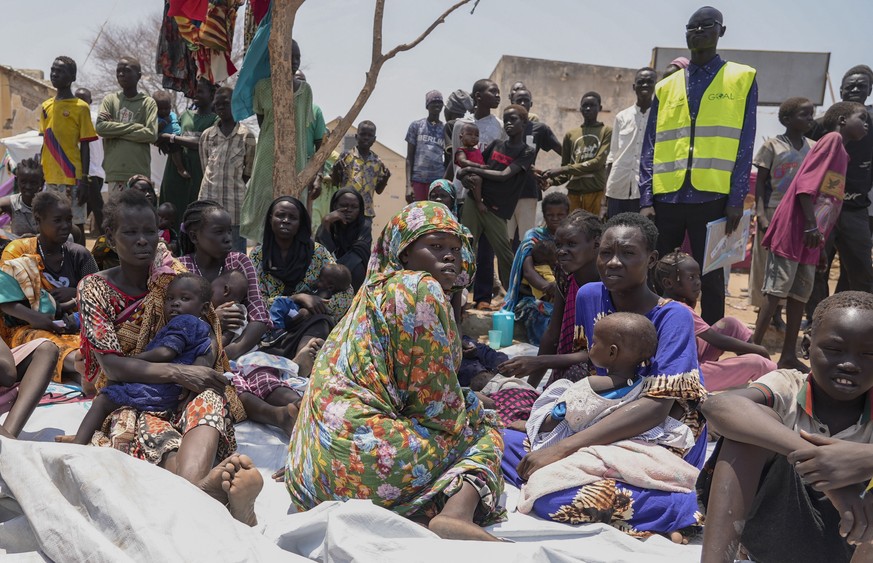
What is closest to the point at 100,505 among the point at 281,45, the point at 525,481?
the point at 525,481

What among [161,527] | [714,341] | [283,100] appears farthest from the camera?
[283,100]

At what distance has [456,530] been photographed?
2541 mm

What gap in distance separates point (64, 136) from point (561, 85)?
33.6 ft

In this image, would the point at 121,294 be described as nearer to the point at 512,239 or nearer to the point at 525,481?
the point at 525,481

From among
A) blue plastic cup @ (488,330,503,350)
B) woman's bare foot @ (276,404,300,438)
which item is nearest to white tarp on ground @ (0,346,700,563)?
woman's bare foot @ (276,404,300,438)

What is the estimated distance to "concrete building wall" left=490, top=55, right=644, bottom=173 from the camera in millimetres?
15148

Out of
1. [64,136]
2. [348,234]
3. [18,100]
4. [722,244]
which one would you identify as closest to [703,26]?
[722,244]

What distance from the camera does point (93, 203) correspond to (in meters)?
9.00

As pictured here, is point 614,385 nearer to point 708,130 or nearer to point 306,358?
point 306,358

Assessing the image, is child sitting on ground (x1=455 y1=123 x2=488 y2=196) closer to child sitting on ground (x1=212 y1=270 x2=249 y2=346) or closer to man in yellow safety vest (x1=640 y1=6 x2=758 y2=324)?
man in yellow safety vest (x1=640 y1=6 x2=758 y2=324)

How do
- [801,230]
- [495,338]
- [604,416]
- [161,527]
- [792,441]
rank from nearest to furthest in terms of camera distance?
[792,441]
[161,527]
[604,416]
[801,230]
[495,338]

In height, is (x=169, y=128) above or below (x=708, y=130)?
below

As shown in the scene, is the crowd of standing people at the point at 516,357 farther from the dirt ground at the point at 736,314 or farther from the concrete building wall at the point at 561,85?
the concrete building wall at the point at 561,85

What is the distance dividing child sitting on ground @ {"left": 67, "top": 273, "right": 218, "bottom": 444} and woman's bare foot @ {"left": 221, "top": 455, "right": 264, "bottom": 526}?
786mm
